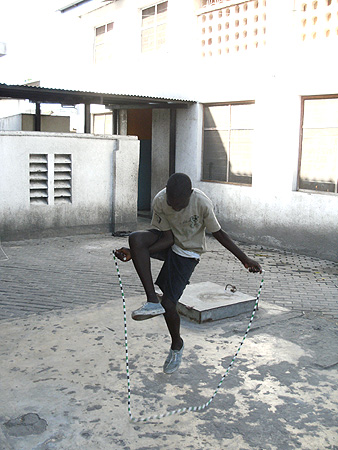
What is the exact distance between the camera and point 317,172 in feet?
32.0

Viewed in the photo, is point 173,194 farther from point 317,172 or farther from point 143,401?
point 317,172

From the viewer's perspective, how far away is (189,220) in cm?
430

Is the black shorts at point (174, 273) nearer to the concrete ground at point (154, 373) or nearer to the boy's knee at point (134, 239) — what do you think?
the boy's knee at point (134, 239)

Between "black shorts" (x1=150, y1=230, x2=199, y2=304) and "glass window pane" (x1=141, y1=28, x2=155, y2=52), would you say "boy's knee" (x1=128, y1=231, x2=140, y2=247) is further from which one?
"glass window pane" (x1=141, y1=28, x2=155, y2=52)

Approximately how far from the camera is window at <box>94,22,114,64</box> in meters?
15.0

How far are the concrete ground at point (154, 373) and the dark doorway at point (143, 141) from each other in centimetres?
746

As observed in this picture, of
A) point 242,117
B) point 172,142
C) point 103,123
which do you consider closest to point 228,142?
point 242,117

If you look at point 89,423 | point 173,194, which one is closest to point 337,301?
point 173,194

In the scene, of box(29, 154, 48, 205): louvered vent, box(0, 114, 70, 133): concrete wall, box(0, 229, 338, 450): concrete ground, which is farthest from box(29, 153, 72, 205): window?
box(0, 114, 70, 133): concrete wall

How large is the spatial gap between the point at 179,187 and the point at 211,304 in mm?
2241

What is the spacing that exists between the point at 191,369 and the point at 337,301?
313 cm

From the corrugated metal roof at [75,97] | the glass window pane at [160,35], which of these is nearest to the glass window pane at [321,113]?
the corrugated metal roof at [75,97]

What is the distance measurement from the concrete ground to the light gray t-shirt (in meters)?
1.16

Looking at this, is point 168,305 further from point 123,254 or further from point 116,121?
point 116,121
